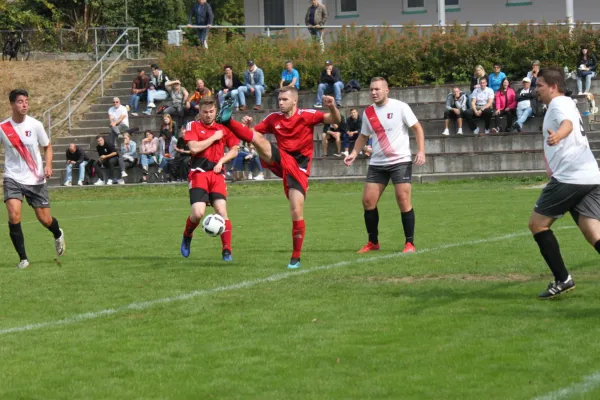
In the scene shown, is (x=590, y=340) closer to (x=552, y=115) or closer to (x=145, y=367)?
(x=552, y=115)

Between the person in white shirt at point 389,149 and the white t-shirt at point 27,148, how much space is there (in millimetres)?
3904

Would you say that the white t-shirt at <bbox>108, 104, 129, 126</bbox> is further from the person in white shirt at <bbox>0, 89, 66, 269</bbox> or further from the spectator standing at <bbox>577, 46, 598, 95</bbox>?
the person in white shirt at <bbox>0, 89, 66, 269</bbox>

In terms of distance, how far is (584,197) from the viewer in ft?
28.6

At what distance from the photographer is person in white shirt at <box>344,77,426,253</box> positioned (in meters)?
12.9

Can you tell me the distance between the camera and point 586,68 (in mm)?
29625

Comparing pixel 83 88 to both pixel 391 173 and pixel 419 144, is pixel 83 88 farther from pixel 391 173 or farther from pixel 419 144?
pixel 419 144

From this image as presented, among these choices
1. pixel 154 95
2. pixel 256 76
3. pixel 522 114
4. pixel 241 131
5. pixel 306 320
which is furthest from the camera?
pixel 154 95

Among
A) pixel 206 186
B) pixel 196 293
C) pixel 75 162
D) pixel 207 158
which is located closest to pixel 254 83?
pixel 75 162

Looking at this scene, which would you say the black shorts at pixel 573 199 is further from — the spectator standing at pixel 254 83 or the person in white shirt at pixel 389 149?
the spectator standing at pixel 254 83

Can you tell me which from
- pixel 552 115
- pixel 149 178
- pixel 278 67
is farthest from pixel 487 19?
pixel 552 115

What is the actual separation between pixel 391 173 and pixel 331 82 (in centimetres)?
1899

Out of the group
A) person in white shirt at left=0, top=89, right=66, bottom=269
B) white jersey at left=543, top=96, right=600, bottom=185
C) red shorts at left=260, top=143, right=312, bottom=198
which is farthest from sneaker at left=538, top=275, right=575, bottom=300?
person in white shirt at left=0, top=89, right=66, bottom=269

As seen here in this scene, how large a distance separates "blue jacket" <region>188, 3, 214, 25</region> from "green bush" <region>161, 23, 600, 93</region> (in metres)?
1.74

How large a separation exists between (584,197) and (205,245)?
23.8ft
